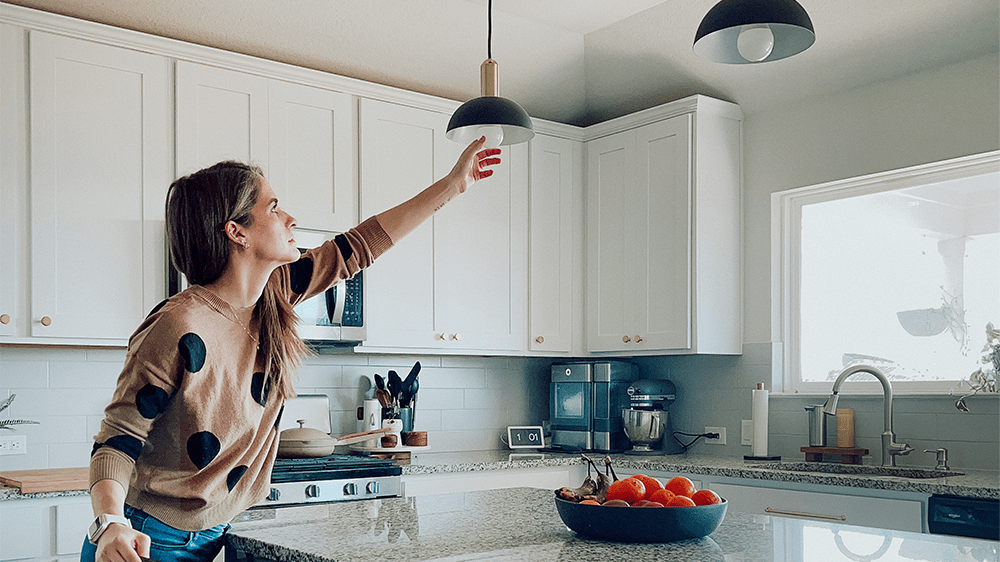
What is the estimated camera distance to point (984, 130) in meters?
3.63

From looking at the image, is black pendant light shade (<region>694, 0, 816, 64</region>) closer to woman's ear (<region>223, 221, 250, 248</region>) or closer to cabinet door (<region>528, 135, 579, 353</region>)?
woman's ear (<region>223, 221, 250, 248</region>)

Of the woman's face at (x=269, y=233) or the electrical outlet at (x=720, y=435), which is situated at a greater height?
the woman's face at (x=269, y=233)

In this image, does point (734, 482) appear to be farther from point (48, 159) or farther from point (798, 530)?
point (48, 159)

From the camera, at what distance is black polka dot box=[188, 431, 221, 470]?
1.65 meters

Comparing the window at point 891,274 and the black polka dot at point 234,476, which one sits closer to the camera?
the black polka dot at point 234,476

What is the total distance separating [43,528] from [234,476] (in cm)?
166

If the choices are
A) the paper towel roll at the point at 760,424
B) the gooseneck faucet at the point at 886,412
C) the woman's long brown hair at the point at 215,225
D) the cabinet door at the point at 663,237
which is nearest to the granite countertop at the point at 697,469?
the paper towel roll at the point at 760,424

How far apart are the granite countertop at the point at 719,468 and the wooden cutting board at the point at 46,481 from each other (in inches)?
→ 47.2

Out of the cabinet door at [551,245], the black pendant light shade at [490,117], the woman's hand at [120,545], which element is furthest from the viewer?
the cabinet door at [551,245]


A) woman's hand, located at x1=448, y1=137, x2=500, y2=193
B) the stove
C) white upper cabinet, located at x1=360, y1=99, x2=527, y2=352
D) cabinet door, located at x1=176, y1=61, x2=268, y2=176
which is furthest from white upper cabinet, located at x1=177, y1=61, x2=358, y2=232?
woman's hand, located at x1=448, y1=137, x2=500, y2=193

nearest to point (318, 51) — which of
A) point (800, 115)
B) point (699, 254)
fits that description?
point (699, 254)

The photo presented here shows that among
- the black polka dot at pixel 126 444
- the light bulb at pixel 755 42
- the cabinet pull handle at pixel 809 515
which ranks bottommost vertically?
the cabinet pull handle at pixel 809 515

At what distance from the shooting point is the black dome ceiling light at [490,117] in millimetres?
2525

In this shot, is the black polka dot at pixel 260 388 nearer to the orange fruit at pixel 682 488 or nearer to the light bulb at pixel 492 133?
the orange fruit at pixel 682 488
